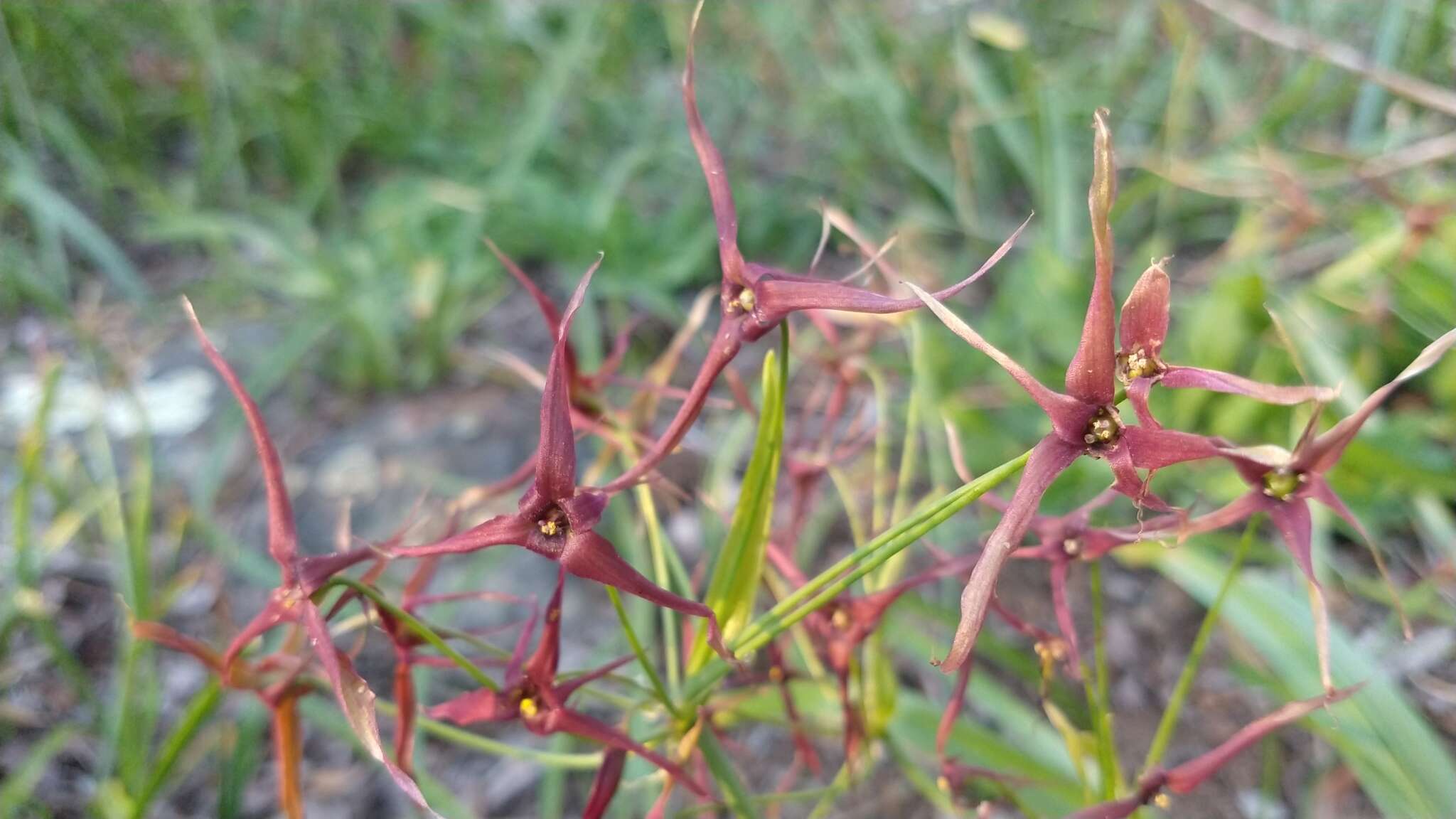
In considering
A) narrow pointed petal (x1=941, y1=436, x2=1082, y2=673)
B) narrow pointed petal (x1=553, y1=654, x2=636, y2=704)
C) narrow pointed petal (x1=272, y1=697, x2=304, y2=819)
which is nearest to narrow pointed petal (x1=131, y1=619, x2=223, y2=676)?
narrow pointed petal (x1=272, y1=697, x2=304, y2=819)

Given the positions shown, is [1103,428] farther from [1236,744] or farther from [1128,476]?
[1236,744]

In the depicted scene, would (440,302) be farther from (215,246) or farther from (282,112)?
(282,112)

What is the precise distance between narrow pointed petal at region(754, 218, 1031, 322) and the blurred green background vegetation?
30.0 inches

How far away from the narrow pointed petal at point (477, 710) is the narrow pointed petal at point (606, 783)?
6 cm

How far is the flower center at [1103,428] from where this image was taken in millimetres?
396

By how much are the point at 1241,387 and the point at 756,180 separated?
7.42ft

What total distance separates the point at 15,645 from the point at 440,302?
0.92 m

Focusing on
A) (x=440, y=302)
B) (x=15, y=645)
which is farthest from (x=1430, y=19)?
(x=15, y=645)

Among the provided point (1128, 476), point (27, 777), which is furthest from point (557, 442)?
point (27, 777)

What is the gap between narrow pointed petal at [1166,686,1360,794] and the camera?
50 cm

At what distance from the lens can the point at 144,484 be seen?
1.14 metres

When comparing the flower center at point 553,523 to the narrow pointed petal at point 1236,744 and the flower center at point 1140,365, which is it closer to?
the flower center at point 1140,365

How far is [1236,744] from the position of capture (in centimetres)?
53

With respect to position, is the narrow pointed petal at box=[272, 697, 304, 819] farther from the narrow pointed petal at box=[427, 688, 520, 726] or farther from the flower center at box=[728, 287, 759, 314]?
the flower center at box=[728, 287, 759, 314]
